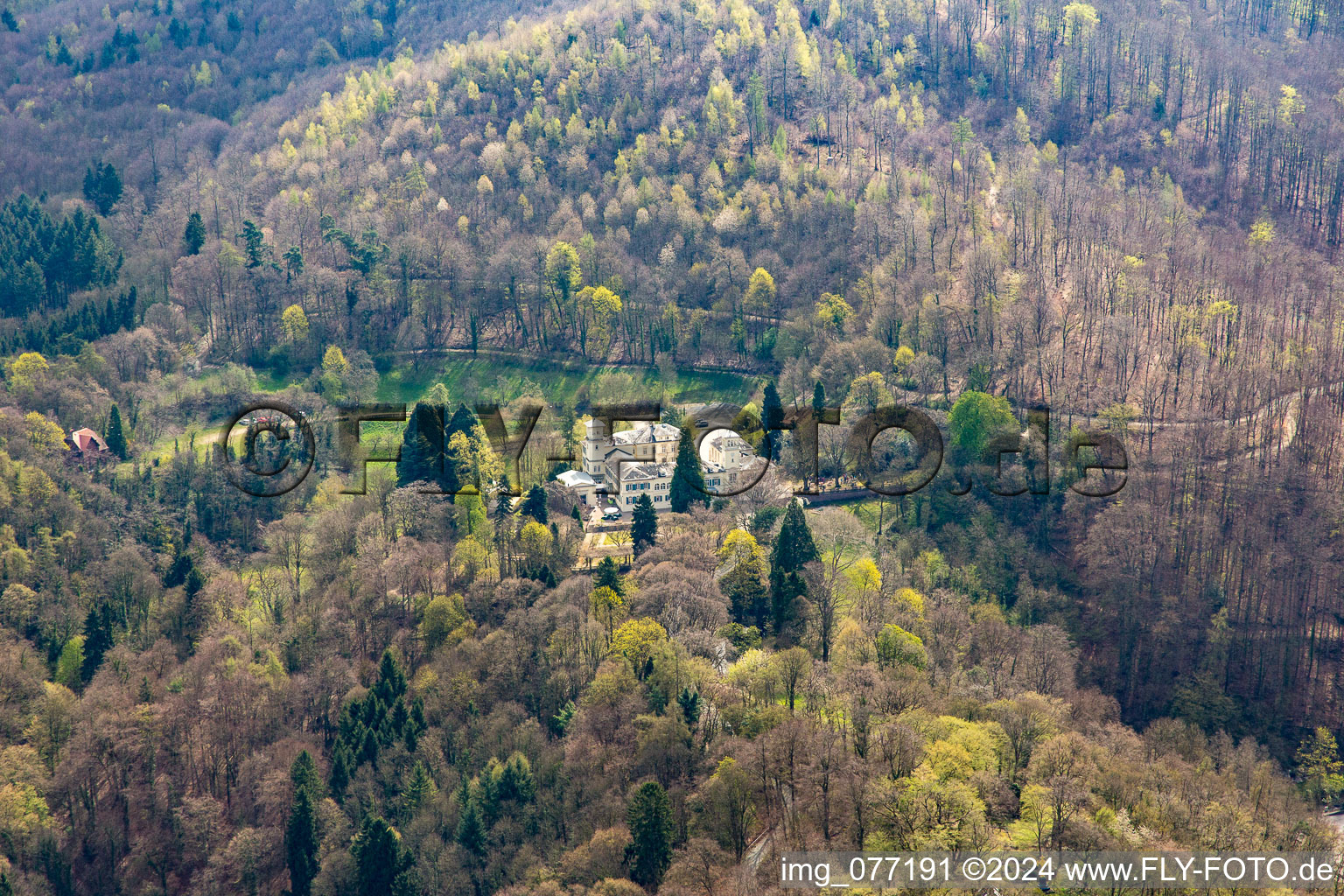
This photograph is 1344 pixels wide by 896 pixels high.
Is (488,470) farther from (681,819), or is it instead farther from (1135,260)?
(1135,260)

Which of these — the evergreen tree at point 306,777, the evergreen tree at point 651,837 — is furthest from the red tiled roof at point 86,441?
the evergreen tree at point 651,837

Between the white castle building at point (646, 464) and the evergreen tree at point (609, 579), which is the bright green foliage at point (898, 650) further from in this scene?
the white castle building at point (646, 464)

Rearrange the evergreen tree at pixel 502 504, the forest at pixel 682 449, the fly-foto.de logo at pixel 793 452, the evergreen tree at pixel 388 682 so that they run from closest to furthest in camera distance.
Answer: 1. the forest at pixel 682 449
2. the evergreen tree at pixel 388 682
3. the evergreen tree at pixel 502 504
4. the fly-foto.de logo at pixel 793 452

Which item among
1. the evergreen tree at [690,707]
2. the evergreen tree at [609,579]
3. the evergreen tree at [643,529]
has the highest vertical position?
the evergreen tree at [643,529]

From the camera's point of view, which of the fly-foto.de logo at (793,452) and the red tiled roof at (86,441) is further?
the red tiled roof at (86,441)

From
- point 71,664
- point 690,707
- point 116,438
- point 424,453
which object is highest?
point 424,453

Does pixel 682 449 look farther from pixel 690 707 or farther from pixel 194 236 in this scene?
pixel 194 236

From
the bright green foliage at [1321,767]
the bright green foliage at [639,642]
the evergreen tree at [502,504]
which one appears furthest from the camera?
the evergreen tree at [502,504]

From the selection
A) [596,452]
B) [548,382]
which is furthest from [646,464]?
[548,382]
